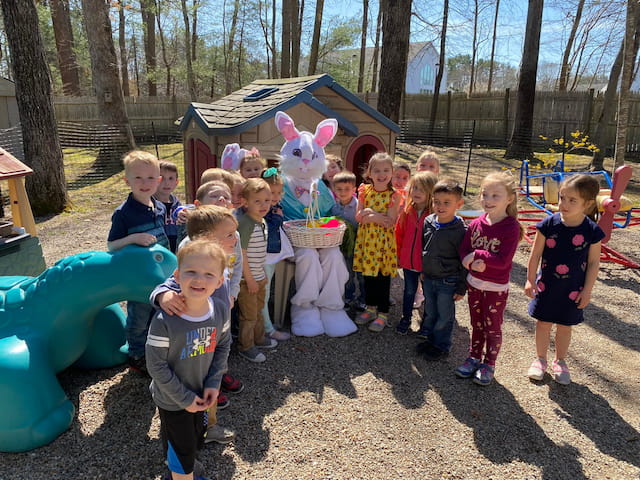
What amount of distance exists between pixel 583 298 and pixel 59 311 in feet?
10.7

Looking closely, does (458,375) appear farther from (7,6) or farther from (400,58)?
(7,6)

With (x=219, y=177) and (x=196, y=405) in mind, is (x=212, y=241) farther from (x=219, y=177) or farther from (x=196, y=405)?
(x=219, y=177)

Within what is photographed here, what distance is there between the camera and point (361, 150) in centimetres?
655

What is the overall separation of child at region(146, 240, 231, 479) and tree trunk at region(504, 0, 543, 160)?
1460cm

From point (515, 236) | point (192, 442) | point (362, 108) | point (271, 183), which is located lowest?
point (192, 442)

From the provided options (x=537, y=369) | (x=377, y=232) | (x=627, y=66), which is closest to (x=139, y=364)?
Result: (x=377, y=232)

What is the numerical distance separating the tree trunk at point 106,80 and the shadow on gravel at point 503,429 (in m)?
11.3

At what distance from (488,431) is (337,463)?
956 millimetres

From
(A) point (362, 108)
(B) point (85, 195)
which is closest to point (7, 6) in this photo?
(B) point (85, 195)

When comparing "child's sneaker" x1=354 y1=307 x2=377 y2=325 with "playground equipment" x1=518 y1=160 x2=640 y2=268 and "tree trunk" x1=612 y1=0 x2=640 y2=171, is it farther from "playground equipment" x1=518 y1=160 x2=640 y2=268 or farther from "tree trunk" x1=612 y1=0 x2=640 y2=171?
"tree trunk" x1=612 y1=0 x2=640 y2=171

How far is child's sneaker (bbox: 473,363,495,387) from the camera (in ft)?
10.3

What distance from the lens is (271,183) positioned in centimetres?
348

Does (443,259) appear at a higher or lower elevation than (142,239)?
lower

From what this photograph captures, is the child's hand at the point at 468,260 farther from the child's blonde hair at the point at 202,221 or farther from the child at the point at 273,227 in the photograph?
the child's blonde hair at the point at 202,221
